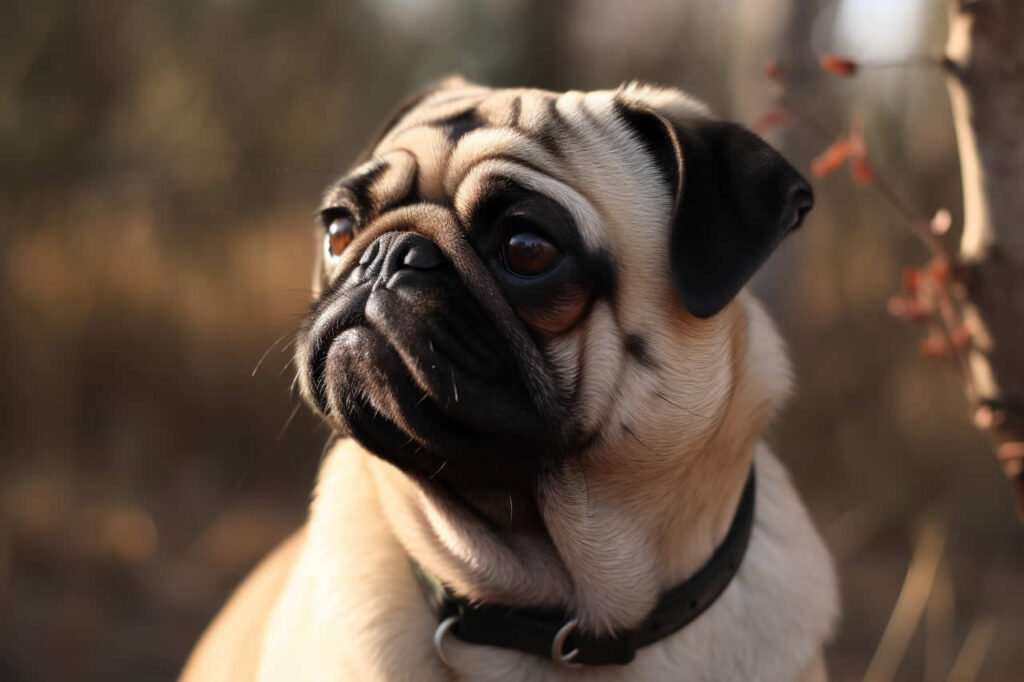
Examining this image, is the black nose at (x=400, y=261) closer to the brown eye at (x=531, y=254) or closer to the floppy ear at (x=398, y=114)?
the brown eye at (x=531, y=254)

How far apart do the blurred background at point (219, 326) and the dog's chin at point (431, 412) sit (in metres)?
3.59

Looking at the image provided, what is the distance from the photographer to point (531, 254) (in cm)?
226

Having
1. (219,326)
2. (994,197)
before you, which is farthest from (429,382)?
(219,326)

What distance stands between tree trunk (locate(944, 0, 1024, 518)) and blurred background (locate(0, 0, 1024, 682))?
8.17 feet

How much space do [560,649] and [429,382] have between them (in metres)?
0.72

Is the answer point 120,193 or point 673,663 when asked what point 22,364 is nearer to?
point 120,193

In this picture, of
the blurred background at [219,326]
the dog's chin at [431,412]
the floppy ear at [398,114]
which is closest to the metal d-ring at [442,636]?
the dog's chin at [431,412]

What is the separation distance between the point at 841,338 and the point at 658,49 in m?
3.34

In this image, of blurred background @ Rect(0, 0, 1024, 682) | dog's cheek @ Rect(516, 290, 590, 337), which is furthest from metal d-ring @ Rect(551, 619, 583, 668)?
blurred background @ Rect(0, 0, 1024, 682)

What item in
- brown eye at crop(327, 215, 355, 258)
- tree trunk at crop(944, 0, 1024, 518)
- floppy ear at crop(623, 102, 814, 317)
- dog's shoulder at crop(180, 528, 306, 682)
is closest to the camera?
floppy ear at crop(623, 102, 814, 317)

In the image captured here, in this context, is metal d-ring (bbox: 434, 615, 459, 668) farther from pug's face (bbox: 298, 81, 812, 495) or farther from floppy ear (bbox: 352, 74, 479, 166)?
floppy ear (bbox: 352, 74, 479, 166)

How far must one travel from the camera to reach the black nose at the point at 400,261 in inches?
87.4

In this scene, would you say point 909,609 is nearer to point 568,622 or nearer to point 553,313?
point 568,622

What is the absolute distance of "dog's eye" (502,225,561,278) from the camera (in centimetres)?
226
